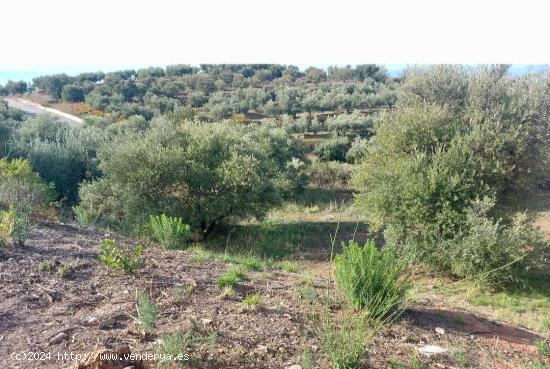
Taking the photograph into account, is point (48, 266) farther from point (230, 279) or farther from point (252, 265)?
point (252, 265)

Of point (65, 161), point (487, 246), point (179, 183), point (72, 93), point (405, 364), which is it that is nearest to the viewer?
point (405, 364)

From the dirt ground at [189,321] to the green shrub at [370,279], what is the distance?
0.36 m

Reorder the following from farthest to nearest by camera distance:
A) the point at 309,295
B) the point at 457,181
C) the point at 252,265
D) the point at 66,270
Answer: the point at 457,181 → the point at 252,265 → the point at 66,270 → the point at 309,295

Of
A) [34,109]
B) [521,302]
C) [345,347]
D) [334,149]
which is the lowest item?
[334,149]

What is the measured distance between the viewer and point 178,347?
3408mm

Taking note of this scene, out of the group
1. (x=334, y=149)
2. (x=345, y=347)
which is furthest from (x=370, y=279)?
(x=334, y=149)

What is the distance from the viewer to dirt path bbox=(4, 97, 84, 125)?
1508 inches

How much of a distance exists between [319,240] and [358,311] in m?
10.6

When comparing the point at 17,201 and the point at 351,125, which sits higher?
the point at 17,201

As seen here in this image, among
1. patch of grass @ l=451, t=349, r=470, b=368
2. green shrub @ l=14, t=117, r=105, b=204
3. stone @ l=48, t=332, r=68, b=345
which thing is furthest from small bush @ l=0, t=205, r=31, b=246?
green shrub @ l=14, t=117, r=105, b=204

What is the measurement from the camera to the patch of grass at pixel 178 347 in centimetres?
338

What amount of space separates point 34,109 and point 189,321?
4508 cm

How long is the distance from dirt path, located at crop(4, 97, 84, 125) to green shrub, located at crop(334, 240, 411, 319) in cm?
3681

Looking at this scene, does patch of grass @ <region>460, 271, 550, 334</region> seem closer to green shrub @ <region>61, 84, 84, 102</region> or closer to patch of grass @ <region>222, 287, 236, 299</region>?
patch of grass @ <region>222, 287, 236, 299</region>
